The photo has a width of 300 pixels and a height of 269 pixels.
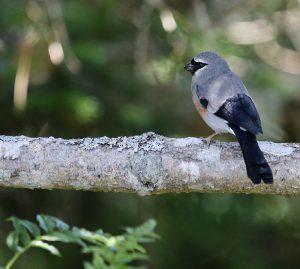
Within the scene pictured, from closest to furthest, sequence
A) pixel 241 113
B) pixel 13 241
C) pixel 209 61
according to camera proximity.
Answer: pixel 13 241
pixel 241 113
pixel 209 61

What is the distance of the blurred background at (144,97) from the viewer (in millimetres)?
5992

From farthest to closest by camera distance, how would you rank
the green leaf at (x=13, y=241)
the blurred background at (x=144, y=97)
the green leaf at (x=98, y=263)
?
the blurred background at (x=144, y=97) → the green leaf at (x=13, y=241) → the green leaf at (x=98, y=263)

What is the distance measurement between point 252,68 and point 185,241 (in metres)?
1.59

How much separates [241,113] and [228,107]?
12 cm

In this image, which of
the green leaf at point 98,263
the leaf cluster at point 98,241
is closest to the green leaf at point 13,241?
the leaf cluster at point 98,241

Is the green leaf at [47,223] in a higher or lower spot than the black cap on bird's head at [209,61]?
lower

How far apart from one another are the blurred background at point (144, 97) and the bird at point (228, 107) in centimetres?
66

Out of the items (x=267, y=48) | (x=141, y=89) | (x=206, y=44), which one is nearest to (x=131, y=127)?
(x=141, y=89)

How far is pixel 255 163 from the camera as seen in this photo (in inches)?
146

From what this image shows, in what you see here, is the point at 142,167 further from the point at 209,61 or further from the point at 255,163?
the point at 209,61

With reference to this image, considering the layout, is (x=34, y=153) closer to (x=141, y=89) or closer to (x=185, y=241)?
(x=141, y=89)

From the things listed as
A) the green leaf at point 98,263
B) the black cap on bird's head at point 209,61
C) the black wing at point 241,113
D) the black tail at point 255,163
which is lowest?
the green leaf at point 98,263

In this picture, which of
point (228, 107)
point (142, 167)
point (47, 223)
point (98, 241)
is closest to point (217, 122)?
point (228, 107)

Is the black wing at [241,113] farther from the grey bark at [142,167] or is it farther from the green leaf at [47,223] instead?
the green leaf at [47,223]
